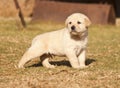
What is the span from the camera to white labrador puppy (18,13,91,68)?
809 centimetres

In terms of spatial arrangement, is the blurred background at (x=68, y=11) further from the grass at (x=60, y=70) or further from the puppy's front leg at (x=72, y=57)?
the puppy's front leg at (x=72, y=57)

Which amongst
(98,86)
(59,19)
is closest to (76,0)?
(59,19)

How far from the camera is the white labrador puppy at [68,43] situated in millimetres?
8086

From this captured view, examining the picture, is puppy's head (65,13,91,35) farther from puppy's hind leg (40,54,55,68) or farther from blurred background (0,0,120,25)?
blurred background (0,0,120,25)

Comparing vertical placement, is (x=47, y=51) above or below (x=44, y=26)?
above

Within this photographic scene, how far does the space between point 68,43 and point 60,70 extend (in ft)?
1.65

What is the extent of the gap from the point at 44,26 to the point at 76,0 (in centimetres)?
467

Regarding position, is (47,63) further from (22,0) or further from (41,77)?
(22,0)

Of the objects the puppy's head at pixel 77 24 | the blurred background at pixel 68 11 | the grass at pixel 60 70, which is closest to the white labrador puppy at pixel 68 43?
the puppy's head at pixel 77 24

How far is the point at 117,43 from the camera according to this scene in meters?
12.5

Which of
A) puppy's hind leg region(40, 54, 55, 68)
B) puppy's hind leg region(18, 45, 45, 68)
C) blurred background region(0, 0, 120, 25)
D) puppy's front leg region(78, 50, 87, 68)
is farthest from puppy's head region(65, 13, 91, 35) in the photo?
blurred background region(0, 0, 120, 25)

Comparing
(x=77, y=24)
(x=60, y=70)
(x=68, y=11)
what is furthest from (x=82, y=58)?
(x=68, y=11)

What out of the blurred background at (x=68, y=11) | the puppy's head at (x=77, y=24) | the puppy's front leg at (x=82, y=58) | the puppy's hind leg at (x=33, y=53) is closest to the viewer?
the puppy's head at (x=77, y=24)

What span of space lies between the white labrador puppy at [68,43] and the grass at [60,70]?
0.79 ft
